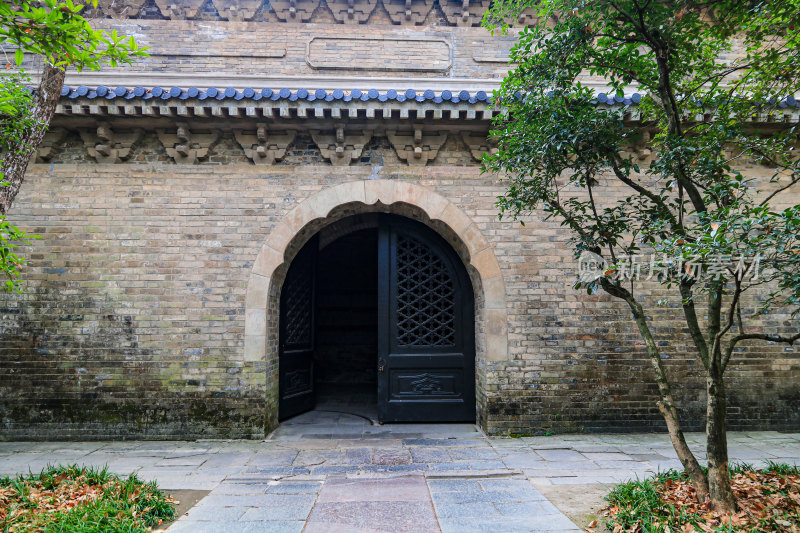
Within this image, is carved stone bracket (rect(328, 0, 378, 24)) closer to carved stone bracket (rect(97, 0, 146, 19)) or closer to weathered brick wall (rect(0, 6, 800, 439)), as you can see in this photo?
weathered brick wall (rect(0, 6, 800, 439))

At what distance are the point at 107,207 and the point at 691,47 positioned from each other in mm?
6622

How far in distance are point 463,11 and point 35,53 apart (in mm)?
5912

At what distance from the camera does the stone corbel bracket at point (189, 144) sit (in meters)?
5.58

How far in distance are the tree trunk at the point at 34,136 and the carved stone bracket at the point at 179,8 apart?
11.3ft

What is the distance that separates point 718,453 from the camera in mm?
3082

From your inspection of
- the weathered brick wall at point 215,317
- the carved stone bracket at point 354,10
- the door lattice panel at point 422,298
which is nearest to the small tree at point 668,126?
the weathered brick wall at point 215,317

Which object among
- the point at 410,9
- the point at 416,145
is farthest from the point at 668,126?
the point at 410,9

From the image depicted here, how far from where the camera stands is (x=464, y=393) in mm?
6078

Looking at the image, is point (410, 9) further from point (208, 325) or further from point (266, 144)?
point (208, 325)

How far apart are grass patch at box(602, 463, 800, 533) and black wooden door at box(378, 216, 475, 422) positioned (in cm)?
281

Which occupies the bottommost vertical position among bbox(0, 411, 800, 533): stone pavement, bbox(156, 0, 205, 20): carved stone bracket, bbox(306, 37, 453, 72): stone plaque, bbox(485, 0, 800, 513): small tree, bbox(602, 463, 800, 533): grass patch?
bbox(0, 411, 800, 533): stone pavement

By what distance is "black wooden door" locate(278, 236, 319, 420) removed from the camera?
6262mm

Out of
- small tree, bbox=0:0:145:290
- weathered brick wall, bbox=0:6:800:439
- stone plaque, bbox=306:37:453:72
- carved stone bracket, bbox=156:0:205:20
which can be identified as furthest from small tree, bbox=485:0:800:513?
carved stone bracket, bbox=156:0:205:20

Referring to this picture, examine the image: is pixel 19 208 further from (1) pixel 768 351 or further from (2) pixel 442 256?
(1) pixel 768 351
